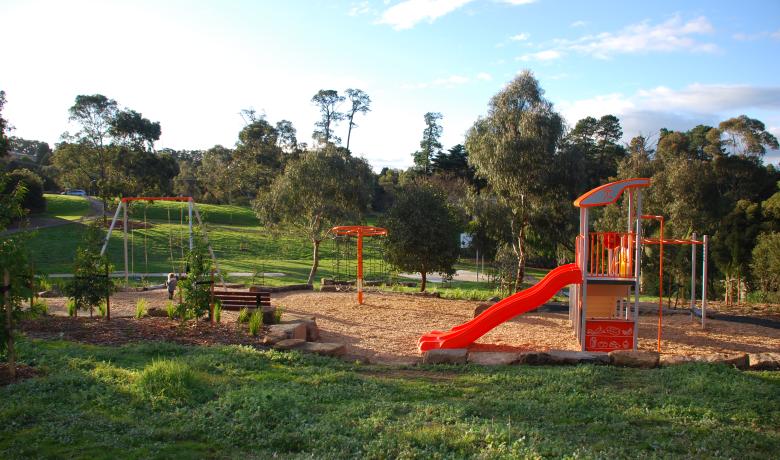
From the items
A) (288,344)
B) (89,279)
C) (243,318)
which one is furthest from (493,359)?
(89,279)

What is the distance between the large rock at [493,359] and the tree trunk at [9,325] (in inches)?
245

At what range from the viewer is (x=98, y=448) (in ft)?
15.9

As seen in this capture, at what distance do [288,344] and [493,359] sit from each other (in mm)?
3340

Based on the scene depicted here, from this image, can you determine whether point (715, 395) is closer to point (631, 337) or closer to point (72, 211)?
point (631, 337)

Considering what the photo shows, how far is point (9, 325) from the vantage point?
6875 millimetres

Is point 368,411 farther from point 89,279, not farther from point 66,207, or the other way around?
point 66,207

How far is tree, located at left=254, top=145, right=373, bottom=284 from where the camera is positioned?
811 inches

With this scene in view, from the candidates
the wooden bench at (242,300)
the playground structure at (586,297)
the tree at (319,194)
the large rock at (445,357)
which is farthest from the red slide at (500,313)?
the tree at (319,194)

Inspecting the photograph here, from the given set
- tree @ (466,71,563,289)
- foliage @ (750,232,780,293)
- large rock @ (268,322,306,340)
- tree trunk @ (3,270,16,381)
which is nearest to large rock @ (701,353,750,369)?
large rock @ (268,322,306,340)

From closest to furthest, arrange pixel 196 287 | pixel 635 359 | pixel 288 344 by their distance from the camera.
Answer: pixel 635 359
pixel 288 344
pixel 196 287

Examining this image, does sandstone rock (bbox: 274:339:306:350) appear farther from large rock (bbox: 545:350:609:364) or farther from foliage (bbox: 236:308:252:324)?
large rock (bbox: 545:350:609:364)

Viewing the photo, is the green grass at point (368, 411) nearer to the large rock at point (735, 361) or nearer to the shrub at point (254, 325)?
the large rock at point (735, 361)

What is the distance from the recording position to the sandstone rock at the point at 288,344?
30.6 ft

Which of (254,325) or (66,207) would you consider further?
(66,207)
